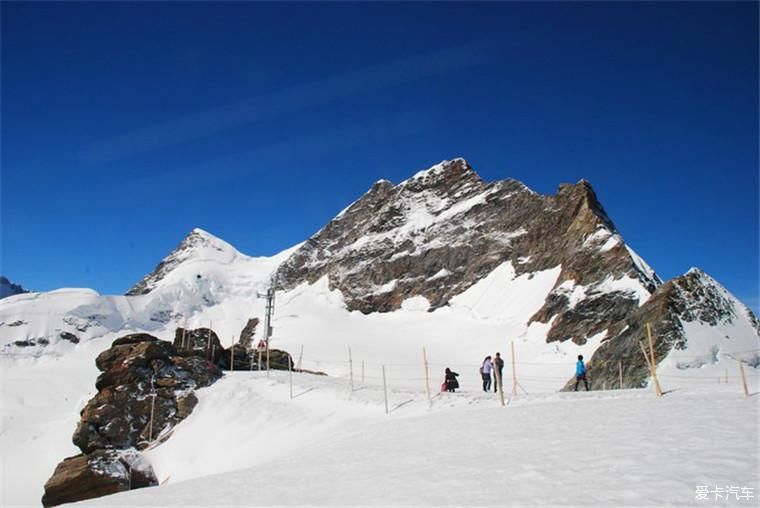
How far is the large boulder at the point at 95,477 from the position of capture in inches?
825

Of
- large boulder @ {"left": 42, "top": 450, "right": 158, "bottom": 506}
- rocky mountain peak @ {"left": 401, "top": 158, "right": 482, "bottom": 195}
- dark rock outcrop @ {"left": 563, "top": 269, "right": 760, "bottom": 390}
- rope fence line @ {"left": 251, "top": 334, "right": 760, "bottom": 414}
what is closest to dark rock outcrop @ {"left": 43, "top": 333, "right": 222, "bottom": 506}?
large boulder @ {"left": 42, "top": 450, "right": 158, "bottom": 506}

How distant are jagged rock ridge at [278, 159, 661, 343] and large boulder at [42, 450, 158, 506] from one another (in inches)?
1302

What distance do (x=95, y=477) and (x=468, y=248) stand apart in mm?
66636

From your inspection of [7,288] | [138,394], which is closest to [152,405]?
[138,394]

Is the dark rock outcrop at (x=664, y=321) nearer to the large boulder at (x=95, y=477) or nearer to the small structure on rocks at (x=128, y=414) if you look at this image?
the small structure on rocks at (x=128, y=414)

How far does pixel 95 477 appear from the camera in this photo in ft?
70.9

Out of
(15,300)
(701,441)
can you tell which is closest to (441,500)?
(701,441)

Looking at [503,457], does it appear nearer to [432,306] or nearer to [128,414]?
[128,414]

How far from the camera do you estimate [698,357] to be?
90.0ft

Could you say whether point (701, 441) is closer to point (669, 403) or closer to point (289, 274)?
point (669, 403)

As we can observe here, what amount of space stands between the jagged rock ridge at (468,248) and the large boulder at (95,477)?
33071mm

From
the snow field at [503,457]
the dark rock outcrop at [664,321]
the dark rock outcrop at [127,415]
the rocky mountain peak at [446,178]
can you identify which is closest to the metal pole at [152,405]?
the dark rock outcrop at [127,415]

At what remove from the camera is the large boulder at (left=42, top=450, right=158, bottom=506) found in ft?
68.7

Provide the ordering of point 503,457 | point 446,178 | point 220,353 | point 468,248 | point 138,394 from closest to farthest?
1. point 503,457
2. point 138,394
3. point 220,353
4. point 468,248
5. point 446,178
